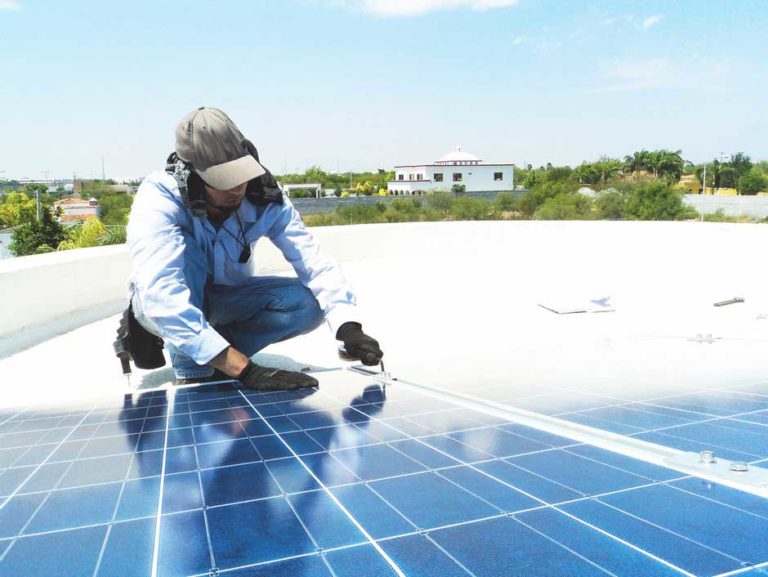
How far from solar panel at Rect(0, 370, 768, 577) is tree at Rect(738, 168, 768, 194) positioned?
8099cm

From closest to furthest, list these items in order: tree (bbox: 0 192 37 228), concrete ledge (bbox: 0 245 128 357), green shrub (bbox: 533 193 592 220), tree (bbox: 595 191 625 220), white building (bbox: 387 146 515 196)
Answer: concrete ledge (bbox: 0 245 128 357), green shrub (bbox: 533 193 592 220), tree (bbox: 595 191 625 220), tree (bbox: 0 192 37 228), white building (bbox: 387 146 515 196)

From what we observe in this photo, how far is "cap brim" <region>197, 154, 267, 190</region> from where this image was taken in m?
3.78

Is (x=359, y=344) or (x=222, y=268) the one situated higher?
(x=222, y=268)

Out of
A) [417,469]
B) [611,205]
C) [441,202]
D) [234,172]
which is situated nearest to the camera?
[417,469]

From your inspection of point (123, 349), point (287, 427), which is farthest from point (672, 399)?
point (123, 349)

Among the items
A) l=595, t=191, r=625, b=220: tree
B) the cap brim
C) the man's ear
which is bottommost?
l=595, t=191, r=625, b=220: tree

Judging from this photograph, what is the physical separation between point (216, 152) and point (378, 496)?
2302 mm

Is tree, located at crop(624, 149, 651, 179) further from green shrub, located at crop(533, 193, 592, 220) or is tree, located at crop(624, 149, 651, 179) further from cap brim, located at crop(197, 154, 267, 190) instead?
cap brim, located at crop(197, 154, 267, 190)

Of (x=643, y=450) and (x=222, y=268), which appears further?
(x=222, y=268)

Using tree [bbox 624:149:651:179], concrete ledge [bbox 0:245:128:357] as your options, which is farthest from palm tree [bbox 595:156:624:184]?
concrete ledge [bbox 0:245:128:357]

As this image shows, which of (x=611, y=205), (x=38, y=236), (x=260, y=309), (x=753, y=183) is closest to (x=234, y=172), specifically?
(x=260, y=309)

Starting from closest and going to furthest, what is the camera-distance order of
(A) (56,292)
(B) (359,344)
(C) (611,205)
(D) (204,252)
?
1. (B) (359,344)
2. (D) (204,252)
3. (A) (56,292)
4. (C) (611,205)

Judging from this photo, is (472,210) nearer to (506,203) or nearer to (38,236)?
(506,203)

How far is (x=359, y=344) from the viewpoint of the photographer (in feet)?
13.2
